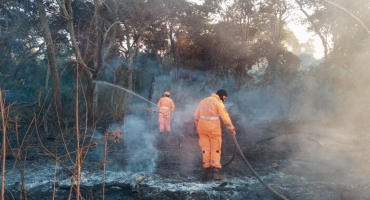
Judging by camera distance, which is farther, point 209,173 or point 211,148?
point 211,148

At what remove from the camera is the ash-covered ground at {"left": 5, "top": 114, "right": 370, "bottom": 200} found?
482 cm

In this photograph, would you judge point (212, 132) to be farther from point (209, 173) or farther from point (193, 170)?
point (193, 170)

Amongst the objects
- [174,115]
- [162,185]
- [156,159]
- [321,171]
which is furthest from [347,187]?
[174,115]

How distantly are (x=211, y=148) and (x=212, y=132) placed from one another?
12.9 inches

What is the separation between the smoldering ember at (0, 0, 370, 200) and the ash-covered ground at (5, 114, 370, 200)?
33 mm

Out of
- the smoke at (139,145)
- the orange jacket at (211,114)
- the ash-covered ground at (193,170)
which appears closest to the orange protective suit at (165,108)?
the ash-covered ground at (193,170)

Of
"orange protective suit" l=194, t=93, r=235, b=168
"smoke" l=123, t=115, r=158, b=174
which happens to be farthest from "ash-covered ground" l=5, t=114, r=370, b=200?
"orange protective suit" l=194, t=93, r=235, b=168

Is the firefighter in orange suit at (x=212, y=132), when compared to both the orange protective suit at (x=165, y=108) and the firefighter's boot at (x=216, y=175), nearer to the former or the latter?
the firefighter's boot at (x=216, y=175)

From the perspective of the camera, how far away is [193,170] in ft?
20.3

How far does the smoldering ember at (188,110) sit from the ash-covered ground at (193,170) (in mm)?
33

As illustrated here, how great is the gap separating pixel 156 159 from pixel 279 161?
2871 millimetres

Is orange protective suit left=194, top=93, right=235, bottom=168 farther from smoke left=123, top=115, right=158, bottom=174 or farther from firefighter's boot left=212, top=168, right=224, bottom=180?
smoke left=123, top=115, right=158, bottom=174

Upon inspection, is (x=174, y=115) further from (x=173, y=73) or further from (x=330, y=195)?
(x=330, y=195)

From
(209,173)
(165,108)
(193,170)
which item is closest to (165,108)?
(165,108)
